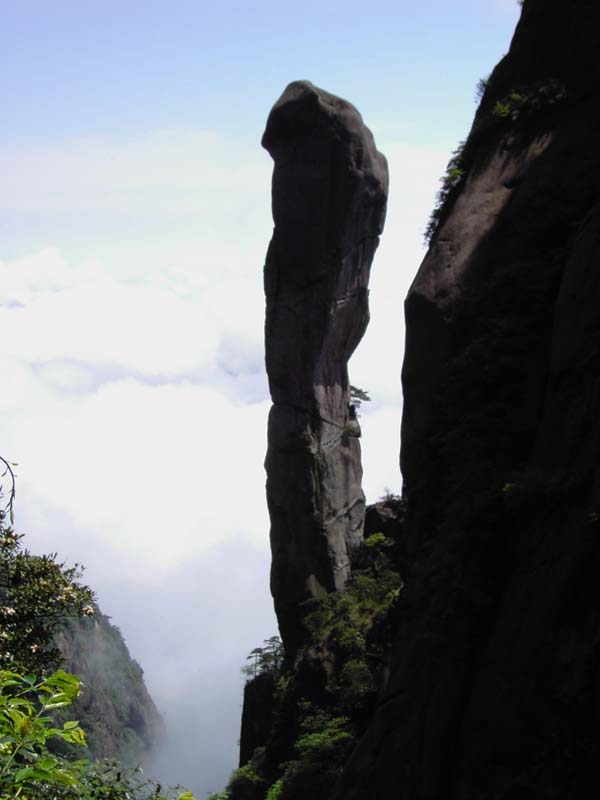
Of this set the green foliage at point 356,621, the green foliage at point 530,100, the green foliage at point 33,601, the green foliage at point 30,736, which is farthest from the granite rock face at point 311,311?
the green foliage at point 30,736

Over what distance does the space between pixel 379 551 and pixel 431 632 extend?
18.3 m

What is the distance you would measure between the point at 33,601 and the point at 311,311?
58.4 feet

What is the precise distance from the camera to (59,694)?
3.99 metres

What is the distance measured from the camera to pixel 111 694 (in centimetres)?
7744

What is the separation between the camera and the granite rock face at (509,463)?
775cm

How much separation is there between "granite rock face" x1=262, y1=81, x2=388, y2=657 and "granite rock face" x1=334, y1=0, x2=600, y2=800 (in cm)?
1242

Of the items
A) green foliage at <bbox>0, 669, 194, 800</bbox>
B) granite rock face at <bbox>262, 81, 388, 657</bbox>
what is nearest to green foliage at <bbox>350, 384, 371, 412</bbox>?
granite rock face at <bbox>262, 81, 388, 657</bbox>

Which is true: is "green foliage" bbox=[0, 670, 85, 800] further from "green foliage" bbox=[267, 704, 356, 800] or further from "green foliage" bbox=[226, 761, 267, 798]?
"green foliage" bbox=[226, 761, 267, 798]

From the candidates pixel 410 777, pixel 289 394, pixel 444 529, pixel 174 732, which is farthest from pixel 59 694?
pixel 174 732

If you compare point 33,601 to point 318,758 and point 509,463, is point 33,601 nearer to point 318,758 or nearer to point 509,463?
point 509,463

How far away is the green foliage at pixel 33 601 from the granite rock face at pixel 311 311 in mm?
16443

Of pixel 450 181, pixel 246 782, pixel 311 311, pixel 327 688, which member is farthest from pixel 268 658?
pixel 450 181

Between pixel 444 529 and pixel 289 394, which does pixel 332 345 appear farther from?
pixel 444 529

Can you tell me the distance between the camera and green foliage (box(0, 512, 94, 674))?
1039 centimetres
